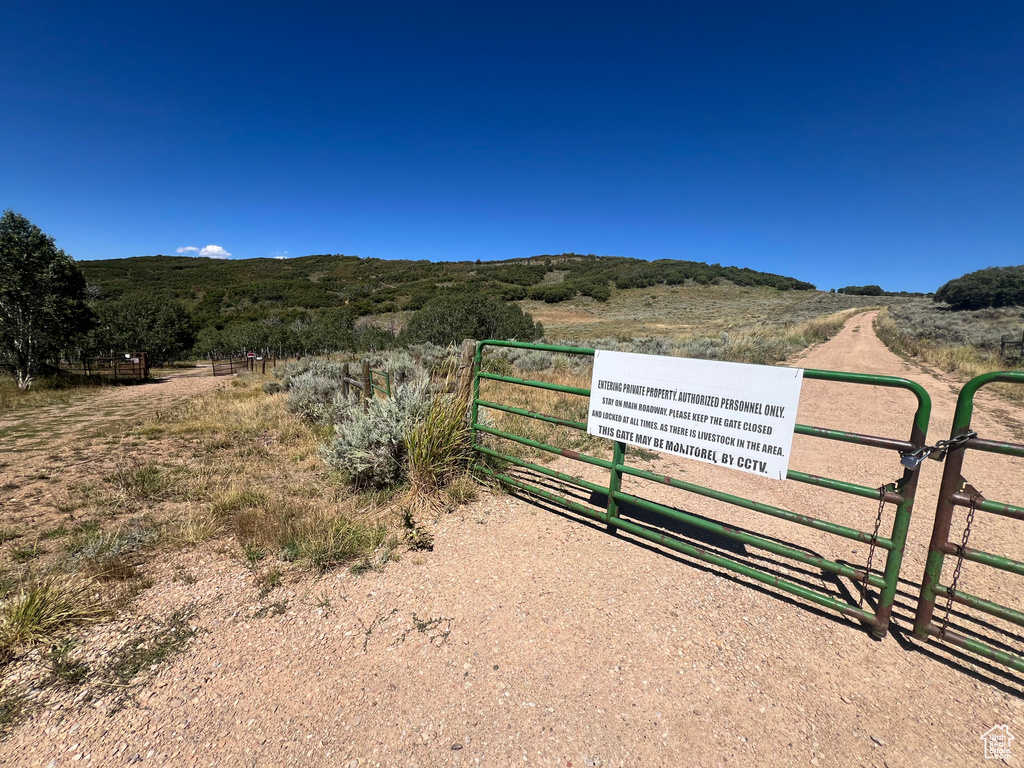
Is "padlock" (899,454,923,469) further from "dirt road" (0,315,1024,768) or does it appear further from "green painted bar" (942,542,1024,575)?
"dirt road" (0,315,1024,768)

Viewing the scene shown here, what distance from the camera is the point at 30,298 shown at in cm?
1372

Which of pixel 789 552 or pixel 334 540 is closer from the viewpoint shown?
pixel 789 552

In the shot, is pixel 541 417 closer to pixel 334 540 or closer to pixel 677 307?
pixel 334 540

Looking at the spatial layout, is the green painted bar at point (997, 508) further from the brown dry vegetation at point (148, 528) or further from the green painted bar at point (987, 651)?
the brown dry vegetation at point (148, 528)

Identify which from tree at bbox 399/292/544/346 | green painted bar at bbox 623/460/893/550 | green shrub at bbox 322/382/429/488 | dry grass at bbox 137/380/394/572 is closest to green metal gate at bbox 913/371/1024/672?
green painted bar at bbox 623/460/893/550

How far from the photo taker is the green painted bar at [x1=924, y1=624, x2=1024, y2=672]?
204cm

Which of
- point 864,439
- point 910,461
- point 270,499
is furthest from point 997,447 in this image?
point 270,499

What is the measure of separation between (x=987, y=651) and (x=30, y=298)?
21967 mm

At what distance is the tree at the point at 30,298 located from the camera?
13.3 meters

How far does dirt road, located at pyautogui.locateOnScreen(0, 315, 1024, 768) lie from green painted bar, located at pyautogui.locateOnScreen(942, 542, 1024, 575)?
0.62 meters

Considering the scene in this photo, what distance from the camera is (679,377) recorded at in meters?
2.91

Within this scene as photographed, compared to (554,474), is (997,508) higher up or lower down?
higher up

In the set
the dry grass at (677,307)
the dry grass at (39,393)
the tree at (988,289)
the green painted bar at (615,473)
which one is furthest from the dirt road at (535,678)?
the tree at (988,289)

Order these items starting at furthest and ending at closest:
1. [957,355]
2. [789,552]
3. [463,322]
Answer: [463,322] < [957,355] < [789,552]
